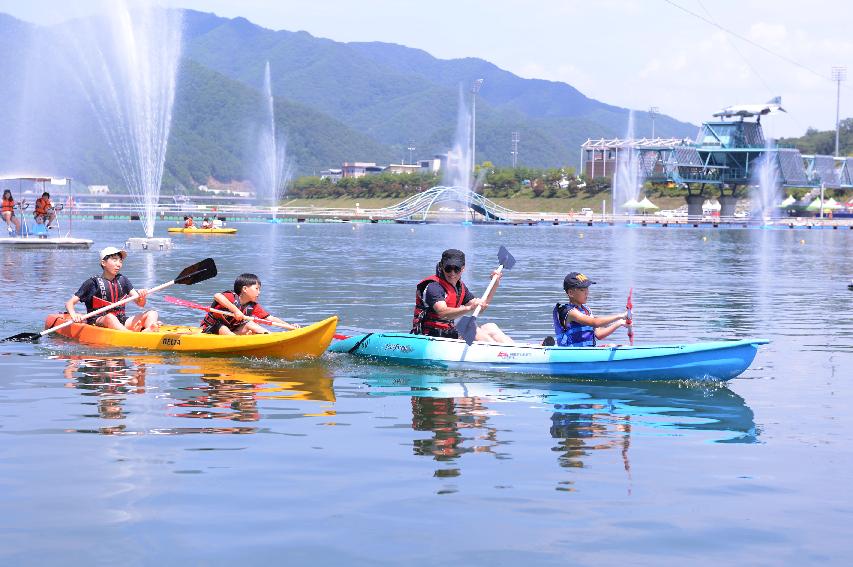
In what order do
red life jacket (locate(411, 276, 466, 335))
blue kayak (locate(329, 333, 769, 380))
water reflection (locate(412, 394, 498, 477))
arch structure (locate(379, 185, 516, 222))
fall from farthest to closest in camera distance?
arch structure (locate(379, 185, 516, 222)), red life jacket (locate(411, 276, 466, 335)), blue kayak (locate(329, 333, 769, 380)), water reflection (locate(412, 394, 498, 477))

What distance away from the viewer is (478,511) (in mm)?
9453

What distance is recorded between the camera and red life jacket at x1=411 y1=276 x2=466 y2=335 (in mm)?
16906

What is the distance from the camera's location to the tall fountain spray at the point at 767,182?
153000 millimetres

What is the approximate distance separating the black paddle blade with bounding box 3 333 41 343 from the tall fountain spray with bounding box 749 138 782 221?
141 m

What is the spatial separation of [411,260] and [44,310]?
30.0 meters

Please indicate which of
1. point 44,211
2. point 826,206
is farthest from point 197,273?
point 826,206

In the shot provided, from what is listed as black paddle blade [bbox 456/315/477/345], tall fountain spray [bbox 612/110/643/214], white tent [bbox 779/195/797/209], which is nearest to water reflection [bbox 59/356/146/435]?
black paddle blade [bbox 456/315/477/345]

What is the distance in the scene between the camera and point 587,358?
16125 millimetres

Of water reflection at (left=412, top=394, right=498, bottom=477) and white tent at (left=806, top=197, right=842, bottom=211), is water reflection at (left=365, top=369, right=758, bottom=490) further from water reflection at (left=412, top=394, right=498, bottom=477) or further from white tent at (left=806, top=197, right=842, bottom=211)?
white tent at (left=806, top=197, right=842, bottom=211)

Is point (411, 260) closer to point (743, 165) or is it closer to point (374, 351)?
point (374, 351)

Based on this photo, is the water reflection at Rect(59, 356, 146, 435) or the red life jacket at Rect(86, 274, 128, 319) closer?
the water reflection at Rect(59, 356, 146, 435)

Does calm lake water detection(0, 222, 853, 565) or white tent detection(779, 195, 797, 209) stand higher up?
white tent detection(779, 195, 797, 209)

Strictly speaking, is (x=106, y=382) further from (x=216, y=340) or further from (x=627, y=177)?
(x=627, y=177)

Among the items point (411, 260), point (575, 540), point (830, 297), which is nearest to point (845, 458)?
point (575, 540)
